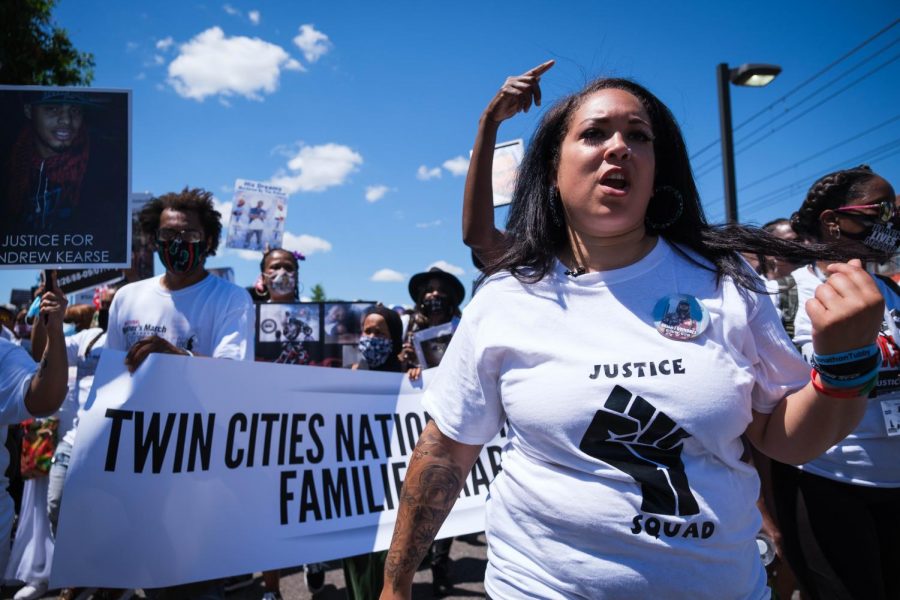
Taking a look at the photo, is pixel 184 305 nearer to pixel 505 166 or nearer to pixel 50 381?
pixel 50 381

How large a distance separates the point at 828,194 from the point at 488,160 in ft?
5.05

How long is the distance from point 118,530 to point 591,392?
245 centimetres

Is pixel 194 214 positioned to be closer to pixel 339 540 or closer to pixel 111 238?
pixel 111 238

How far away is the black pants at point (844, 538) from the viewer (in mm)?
2326

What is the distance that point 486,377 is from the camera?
5.13ft

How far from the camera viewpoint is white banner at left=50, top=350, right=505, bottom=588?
280 cm

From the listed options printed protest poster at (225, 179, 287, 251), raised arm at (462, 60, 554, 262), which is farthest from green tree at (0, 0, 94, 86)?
raised arm at (462, 60, 554, 262)

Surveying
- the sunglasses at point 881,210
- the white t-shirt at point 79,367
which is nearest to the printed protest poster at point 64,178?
the white t-shirt at point 79,367

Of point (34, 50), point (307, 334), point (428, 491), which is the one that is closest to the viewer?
point (428, 491)

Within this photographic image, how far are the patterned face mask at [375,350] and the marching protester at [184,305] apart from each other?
1.66 meters

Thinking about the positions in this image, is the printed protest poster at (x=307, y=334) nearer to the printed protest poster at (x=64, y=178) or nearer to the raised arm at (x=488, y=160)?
the printed protest poster at (x=64, y=178)

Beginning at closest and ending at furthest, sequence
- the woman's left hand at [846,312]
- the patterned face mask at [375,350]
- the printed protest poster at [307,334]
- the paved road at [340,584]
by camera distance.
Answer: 1. the woman's left hand at [846,312]
2. the paved road at [340,584]
3. the patterned face mask at [375,350]
4. the printed protest poster at [307,334]

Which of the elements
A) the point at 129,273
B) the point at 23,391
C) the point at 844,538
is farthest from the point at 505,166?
the point at 129,273

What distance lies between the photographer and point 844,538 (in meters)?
2.38
